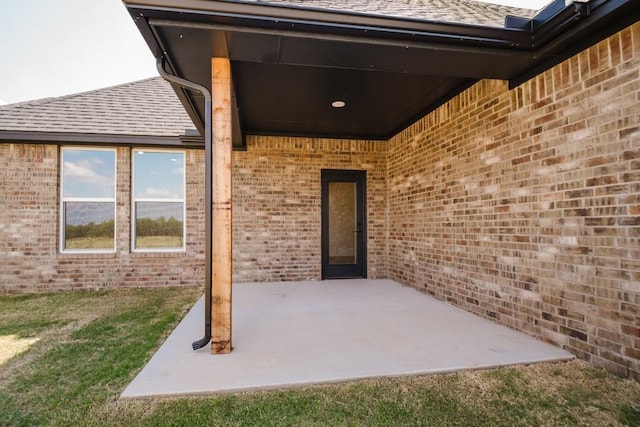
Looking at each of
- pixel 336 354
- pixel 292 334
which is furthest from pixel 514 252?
pixel 292 334

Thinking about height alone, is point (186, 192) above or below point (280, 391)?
above

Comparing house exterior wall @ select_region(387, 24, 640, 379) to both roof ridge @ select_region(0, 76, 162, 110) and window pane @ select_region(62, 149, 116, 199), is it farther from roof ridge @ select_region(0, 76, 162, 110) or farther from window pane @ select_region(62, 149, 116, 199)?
roof ridge @ select_region(0, 76, 162, 110)

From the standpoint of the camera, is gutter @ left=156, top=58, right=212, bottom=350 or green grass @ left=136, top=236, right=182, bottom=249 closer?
gutter @ left=156, top=58, right=212, bottom=350

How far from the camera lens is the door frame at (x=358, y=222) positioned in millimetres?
6816

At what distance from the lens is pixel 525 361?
2.81m

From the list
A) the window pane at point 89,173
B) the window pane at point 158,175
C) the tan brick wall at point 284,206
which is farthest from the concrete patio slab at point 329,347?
the window pane at point 89,173

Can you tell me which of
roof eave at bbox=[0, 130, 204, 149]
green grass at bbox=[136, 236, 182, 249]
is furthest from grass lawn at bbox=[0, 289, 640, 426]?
roof eave at bbox=[0, 130, 204, 149]

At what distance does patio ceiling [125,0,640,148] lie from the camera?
254 centimetres

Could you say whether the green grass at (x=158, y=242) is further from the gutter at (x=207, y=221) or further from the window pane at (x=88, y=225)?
the gutter at (x=207, y=221)

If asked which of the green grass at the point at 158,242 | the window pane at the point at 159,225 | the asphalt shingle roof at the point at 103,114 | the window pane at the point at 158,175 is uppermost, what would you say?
the asphalt shingle roof at the point at 103,114

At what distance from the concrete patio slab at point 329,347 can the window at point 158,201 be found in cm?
245

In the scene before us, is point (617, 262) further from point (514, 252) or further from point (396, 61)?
point (396, 61)

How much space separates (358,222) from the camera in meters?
6.98

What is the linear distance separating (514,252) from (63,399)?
168 inches
